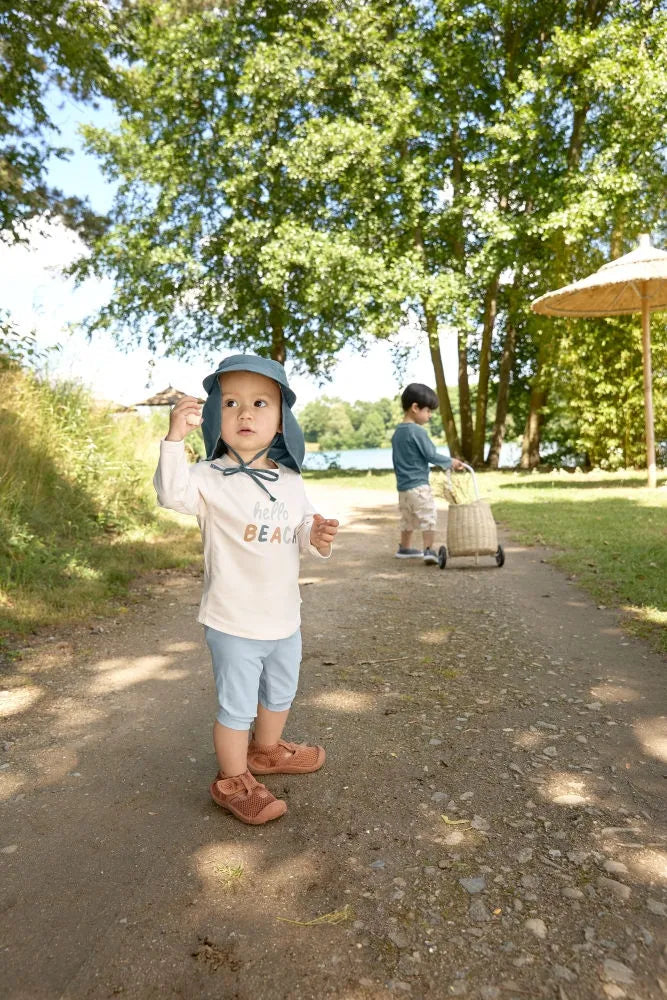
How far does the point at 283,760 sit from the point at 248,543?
0.92 m

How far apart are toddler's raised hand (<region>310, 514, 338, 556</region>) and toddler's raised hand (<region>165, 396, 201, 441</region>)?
590 millimetres

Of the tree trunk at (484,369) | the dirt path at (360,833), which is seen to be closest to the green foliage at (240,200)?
the tree trunk at (484,369)

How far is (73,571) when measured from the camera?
20.2 feet

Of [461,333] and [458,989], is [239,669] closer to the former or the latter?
[458,989]

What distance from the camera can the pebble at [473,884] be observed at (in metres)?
2.17

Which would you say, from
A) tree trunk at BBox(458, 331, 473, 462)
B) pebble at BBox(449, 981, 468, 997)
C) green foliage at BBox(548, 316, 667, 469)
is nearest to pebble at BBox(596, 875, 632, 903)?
pebble at BBox(449, 981, 468, 997)

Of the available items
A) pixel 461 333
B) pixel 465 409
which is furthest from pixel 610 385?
pixel 465 409

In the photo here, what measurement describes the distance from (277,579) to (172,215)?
21004 mm

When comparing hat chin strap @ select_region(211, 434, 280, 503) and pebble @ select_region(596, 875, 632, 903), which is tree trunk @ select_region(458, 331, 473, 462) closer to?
hat chin strap @ select_region(211, 434, 280, 503)

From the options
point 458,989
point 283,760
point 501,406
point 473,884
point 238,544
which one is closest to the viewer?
point 458,989

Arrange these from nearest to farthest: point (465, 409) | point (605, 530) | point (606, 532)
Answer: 1. point (606, 532)
2. point (605, 530)
3. point (465, 409)

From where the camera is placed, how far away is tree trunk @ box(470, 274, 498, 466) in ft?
67.9

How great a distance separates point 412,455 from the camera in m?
7.43

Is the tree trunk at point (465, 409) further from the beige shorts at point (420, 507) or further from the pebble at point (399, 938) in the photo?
the pebble at point (399, 938)
